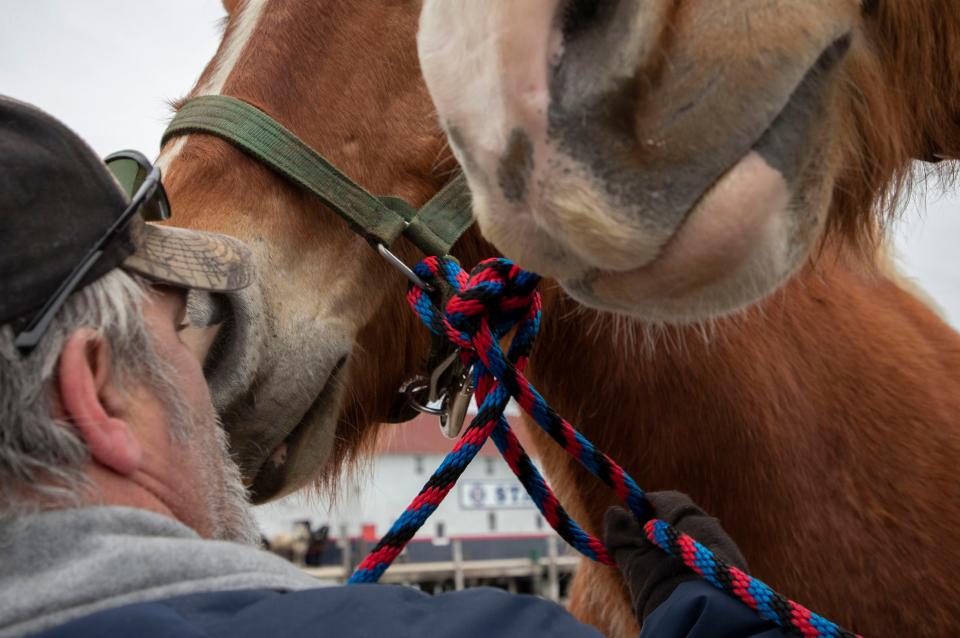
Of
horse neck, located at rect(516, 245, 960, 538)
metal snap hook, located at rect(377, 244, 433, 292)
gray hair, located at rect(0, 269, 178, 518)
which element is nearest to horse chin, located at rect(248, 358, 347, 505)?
metal snap hook, located at rect(377, 244, 433, 292)

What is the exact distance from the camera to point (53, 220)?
1.22 meters

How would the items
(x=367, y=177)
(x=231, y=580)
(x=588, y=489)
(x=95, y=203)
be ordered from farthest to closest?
(x=588, y=489) < (x=367, y=177) < (x=95, y=203) < (x=231, y=580)

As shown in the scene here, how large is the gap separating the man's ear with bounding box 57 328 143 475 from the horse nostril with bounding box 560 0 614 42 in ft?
2.36

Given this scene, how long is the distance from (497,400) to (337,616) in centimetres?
88

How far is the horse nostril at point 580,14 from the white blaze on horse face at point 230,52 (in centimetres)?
126

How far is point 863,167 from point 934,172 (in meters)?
0.39

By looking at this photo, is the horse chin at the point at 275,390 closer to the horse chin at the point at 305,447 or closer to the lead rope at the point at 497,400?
the horse chin at the point at 305,447

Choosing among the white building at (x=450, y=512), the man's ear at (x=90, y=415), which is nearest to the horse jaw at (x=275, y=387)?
the man's ear at (x=90, y=415)

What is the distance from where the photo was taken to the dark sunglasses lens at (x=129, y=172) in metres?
1.81

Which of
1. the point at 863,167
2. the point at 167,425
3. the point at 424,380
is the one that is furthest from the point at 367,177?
the point at 863,167

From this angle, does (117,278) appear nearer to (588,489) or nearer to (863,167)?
(863,167)

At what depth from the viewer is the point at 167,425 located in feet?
4.28

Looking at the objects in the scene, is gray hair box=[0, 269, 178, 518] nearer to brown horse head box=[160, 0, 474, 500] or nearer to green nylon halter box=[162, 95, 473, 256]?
brown horse head box=[160, 0, 474, 500]

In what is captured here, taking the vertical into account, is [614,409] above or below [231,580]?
above
